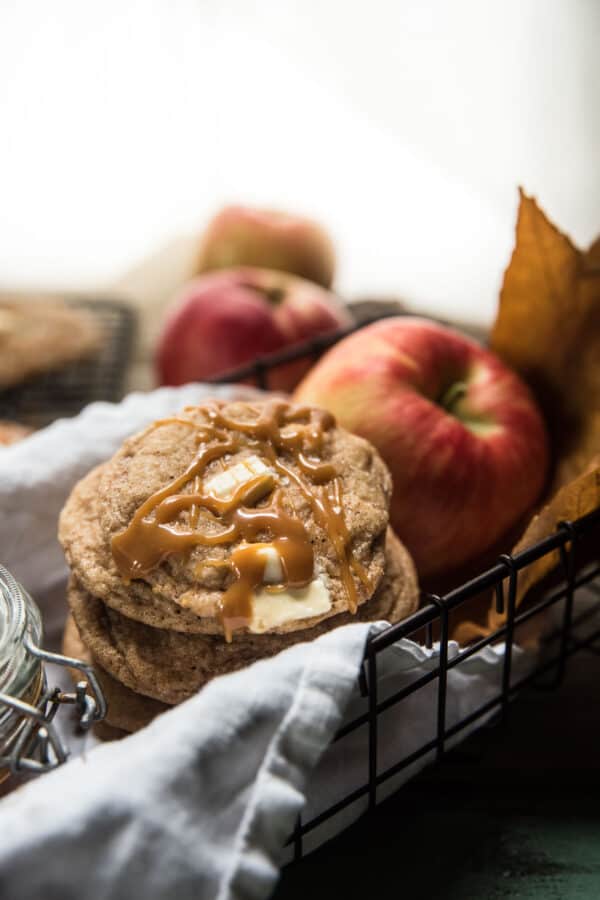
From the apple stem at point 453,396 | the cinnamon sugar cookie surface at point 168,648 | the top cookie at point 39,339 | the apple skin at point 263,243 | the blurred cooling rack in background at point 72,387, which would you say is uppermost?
the apple stem at point 453,396

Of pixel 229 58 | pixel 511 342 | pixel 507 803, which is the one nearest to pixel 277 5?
pixel 229 58

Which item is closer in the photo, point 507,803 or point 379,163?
point 507,803

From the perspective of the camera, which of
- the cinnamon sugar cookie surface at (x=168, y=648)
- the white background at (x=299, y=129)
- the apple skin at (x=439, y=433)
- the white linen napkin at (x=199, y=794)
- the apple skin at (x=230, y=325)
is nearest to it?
the white linen napkin at (x=199, y=794)

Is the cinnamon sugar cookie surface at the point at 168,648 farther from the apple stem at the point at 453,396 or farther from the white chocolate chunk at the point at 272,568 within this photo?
the apple stem at the point at 453,396

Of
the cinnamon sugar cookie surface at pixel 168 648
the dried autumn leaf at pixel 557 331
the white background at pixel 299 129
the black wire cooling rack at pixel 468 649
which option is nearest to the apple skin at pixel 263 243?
the white background at pixel 299 129

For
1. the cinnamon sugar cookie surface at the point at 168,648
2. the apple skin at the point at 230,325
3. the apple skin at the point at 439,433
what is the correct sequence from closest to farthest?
1. the cinnamon sugar cookie surface at the point at 168,648
2. the apple skin at the point at 439,433
3. the apple skin at the point at 230,325

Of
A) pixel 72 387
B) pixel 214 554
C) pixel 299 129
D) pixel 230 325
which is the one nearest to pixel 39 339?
pixel 72 387

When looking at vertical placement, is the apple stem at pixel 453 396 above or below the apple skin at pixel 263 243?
above

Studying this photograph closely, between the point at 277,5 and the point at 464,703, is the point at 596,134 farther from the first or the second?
the point at 464,703
